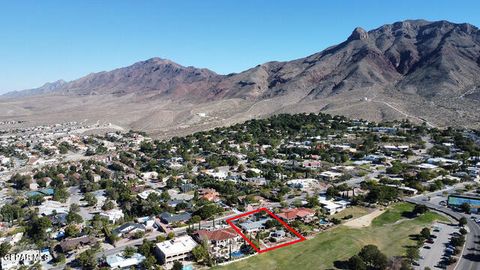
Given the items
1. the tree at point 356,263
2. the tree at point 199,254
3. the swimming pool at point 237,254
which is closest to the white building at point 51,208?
the tree at point 199,254

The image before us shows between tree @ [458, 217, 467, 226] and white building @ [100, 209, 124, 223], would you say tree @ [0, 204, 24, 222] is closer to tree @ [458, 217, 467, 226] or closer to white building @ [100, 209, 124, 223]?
white building @ [100, 209, 124, 223]

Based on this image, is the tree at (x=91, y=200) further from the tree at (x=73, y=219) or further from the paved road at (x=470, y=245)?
the paved road at (x=470, y=245)

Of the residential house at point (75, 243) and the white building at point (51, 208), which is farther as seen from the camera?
the white building at point (51, 208)

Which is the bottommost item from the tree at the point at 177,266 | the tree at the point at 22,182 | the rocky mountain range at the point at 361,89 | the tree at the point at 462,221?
the tree at the point at 462,221

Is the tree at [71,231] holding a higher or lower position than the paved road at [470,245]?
higher

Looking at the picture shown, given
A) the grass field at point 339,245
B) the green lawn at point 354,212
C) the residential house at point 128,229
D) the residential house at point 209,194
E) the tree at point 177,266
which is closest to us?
the tree at point 177,266

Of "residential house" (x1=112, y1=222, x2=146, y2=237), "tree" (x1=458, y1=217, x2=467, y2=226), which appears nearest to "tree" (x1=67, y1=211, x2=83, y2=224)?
"residential house" (x1=112, y1=222, x2=146, y2=237)

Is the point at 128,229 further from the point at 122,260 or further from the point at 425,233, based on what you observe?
the point at 425,233

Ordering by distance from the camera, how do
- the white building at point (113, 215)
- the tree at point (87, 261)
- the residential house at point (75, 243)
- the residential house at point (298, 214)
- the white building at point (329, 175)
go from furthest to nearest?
the white building at point (329, 175)
the white building at point (113, 215)
the residential house at point (298, 214)
the residential house at point (75, 243)
the tree at point (87, 261)

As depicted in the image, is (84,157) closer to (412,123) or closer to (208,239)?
(208,239)
